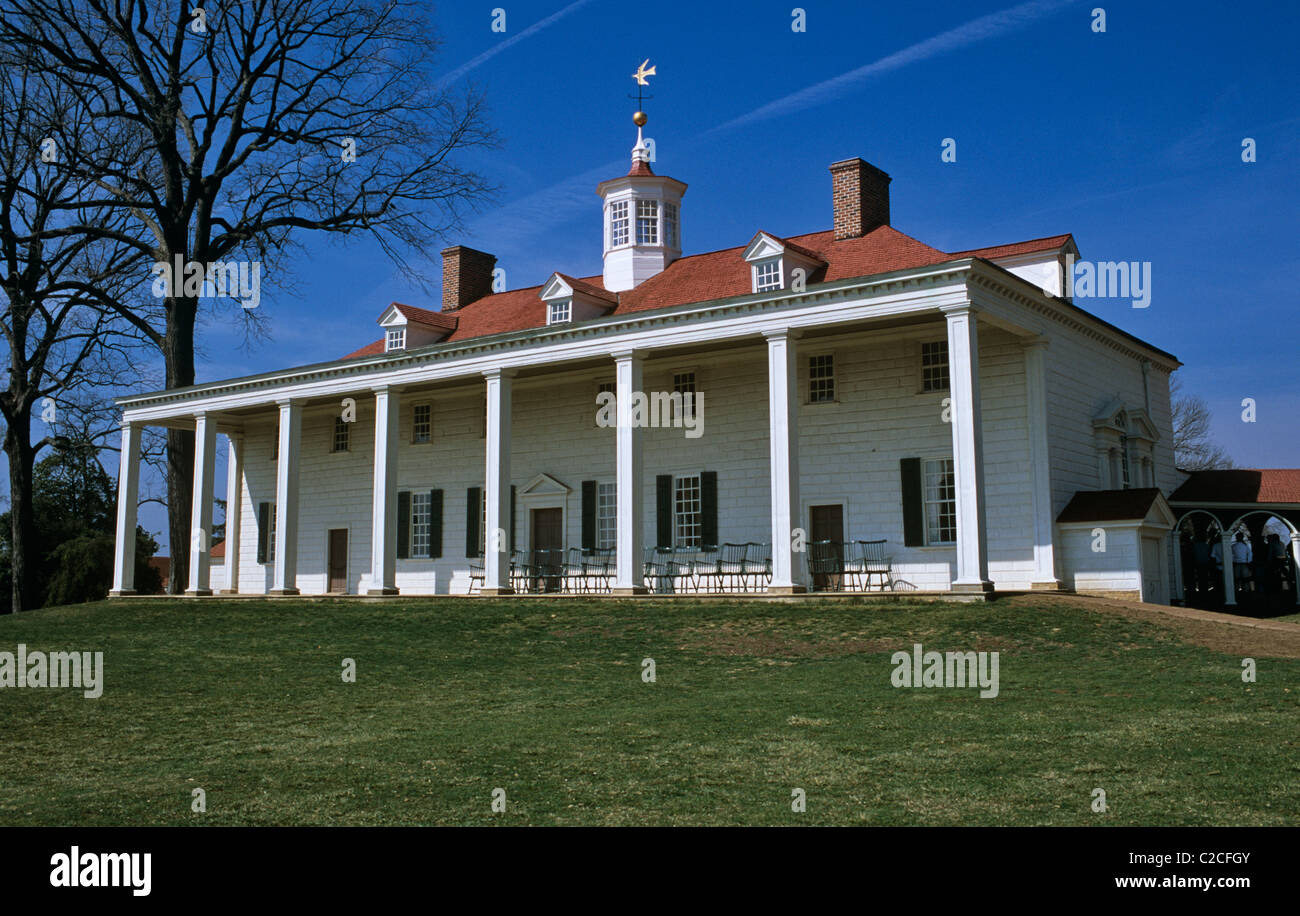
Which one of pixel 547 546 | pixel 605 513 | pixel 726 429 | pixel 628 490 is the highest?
pixel 726 429

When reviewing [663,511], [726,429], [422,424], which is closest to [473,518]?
[422,424]

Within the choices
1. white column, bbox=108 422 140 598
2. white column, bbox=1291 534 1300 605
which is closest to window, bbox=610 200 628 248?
white column, bbox=108 422 140 598

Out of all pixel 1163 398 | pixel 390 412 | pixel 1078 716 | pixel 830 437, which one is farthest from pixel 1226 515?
pixel 390 412

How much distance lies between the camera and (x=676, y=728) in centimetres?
1036

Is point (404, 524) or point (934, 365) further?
point (404, 524)

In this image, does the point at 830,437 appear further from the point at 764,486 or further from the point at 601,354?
the point at 601,354

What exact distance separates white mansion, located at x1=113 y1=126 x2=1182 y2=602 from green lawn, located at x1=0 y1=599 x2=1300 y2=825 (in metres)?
3.98

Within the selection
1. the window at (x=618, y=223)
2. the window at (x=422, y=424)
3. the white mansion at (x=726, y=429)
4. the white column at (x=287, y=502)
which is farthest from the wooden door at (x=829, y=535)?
the white column at (x=287, y=502)

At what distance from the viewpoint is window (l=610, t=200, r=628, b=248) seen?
30578 mm

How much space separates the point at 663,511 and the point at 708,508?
1.33 meters

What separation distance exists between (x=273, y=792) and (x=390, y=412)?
20303 millimetres

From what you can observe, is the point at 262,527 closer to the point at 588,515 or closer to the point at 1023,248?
the point at 588,515

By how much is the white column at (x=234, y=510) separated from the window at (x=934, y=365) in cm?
2206

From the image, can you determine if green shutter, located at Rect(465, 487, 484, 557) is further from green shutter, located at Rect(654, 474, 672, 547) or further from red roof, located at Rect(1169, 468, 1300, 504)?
red roof, located at Rect(1169, 468, 1300, 504)
